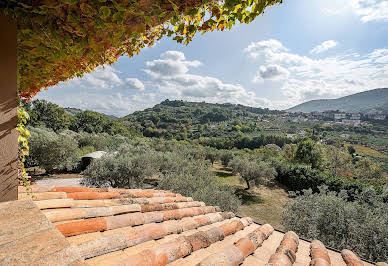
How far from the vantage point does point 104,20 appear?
1448mm

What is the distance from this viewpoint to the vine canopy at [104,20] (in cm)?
133

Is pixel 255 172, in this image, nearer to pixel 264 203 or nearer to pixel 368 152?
pixel 264 203

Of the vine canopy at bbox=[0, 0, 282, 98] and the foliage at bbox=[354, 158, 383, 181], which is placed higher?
the vine canopy at bbox=[0, 0, 282, 98]

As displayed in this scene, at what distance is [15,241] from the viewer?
139 centimetres

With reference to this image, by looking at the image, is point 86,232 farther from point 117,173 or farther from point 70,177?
point 70,177

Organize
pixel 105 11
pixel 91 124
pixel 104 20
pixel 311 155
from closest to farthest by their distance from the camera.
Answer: pixel 105 11 < pixel 104 20 < pixel 311 155 < pixel 91 124

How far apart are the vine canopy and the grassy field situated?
515 inches

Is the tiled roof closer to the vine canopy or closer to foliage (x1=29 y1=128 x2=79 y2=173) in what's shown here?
the vine canopy

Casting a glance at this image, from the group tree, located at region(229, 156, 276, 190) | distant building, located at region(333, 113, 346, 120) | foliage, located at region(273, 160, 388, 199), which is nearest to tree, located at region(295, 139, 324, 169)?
foliage, located at region(273, 160, 388, 199)

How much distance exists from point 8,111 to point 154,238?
6.76 feet

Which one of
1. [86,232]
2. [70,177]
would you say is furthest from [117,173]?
[86,232]

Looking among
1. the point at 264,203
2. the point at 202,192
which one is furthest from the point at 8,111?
the point at 264,203

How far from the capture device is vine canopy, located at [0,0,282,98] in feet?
4.37

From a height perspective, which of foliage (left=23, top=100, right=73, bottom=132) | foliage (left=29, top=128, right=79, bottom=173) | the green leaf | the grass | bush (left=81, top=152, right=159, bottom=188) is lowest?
the grass
